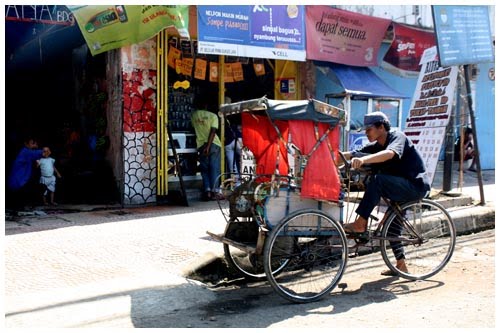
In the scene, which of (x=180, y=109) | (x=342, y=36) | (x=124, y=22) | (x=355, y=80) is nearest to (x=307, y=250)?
(x=124, y=22)

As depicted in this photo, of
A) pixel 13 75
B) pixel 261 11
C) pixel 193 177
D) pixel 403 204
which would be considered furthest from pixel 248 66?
pixel 403 204

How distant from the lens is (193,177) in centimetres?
1036

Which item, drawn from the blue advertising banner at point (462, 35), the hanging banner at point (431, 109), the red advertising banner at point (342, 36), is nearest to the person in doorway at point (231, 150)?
the red advertising banner at point (342, 36)

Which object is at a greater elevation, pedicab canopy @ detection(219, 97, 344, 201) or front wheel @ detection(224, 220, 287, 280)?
pedicab canopy @ detection(219, 97, 344, 201)

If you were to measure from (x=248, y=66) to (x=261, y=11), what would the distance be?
5.16 ft

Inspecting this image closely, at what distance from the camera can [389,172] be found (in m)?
5.38

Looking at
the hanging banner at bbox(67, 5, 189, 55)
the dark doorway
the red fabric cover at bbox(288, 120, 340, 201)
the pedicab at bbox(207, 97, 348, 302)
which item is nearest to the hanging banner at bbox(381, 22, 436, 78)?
the hanging banner at bbox(67, 5, 189, 55)

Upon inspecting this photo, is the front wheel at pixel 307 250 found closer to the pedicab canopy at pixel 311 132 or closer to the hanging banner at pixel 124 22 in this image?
the pedicab canopy at pixel 311 132

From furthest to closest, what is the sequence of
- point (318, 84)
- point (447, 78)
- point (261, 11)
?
point (318, 84) < point (261, 11) < point (447, 78)

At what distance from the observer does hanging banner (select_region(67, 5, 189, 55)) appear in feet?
27.4

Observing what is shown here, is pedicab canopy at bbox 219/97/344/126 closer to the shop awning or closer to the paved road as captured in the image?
the paved road

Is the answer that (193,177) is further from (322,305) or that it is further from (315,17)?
(322,305)

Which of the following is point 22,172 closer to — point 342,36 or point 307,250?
point 307,250

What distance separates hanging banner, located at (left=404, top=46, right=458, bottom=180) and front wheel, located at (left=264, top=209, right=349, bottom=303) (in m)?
3.85
